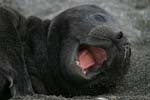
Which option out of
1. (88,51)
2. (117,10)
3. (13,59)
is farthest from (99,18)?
(117,10)

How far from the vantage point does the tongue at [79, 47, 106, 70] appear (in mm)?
5234

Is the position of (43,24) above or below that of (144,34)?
above

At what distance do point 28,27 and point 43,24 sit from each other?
183mm

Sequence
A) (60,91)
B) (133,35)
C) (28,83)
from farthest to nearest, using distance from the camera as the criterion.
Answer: (133,35) < (60,91) < (28,83)

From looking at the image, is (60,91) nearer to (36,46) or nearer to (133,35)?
(36,46)

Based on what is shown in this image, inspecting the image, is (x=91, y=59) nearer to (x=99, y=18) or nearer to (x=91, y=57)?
(x=91, y=57)

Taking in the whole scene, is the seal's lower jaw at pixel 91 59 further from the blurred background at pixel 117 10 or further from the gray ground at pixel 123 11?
the blurred background at pixel 117 10

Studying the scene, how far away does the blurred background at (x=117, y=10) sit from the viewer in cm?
864

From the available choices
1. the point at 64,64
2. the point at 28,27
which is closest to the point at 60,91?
the point at 64,64

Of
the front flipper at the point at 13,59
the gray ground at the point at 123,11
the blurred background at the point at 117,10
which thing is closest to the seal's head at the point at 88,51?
the front flipper at the point at 13,59

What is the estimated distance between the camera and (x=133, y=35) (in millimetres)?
8586

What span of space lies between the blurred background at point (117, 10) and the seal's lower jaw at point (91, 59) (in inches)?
127

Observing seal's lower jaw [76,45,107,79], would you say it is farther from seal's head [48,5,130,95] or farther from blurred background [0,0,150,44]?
blurred background [0,0,150,44]

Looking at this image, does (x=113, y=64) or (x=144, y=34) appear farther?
(x=144, y=34)
